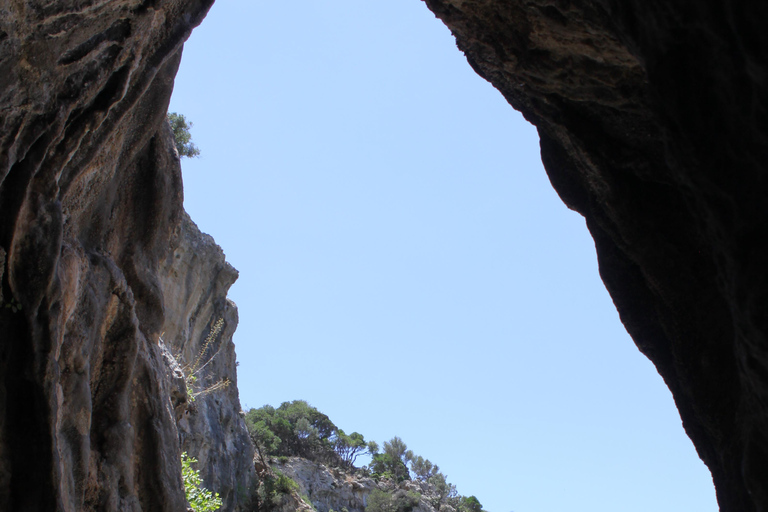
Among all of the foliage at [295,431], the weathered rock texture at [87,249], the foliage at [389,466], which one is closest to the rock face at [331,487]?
the foliage at [295,431]

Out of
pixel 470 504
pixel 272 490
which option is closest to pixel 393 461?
pixel 470 504

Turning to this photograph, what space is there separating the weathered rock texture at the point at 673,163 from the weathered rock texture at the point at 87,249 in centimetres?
406

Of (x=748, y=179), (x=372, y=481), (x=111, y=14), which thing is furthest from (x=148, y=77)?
(x=372, y=481)

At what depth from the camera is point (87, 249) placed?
8633 mm

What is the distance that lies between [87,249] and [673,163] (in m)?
7.00

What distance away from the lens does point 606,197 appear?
294 inches

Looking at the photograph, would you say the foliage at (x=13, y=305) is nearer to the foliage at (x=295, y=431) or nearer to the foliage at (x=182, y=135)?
the foliage at (x=182, y=135)

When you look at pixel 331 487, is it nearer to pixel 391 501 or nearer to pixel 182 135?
pixel 391 501

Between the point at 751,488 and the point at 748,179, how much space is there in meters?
2.28

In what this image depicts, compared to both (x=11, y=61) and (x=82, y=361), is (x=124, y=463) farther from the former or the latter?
(x=11, y=61)

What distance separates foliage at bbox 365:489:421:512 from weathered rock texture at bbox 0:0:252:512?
34.1 meters

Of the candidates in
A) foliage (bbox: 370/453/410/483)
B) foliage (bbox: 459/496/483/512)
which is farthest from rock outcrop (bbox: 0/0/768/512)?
foliage (bbox: 370/453/410/483)

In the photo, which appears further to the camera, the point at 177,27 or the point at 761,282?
the point at 177,27

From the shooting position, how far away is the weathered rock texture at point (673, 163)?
3.92 m
